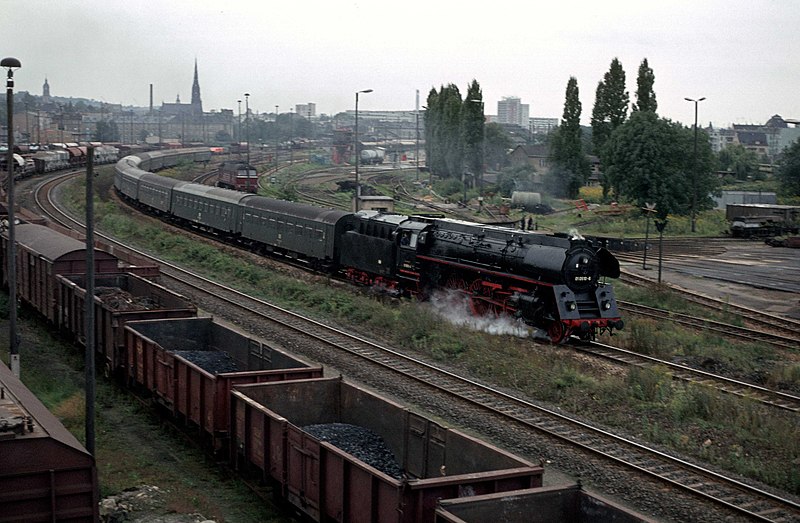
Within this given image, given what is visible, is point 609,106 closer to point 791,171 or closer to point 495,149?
point 791,171

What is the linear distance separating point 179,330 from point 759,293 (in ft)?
82.3

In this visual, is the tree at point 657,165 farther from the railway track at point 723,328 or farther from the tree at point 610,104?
the railway track at point 723,328

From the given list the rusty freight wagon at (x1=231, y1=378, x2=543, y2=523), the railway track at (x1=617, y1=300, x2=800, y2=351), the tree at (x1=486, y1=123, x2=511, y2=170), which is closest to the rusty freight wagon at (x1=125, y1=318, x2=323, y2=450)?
the rusty freight wagon at (x1=231, y1=378, x2=543, y2=523)

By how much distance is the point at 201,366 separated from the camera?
16.9 metres

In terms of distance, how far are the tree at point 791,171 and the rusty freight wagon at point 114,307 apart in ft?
225

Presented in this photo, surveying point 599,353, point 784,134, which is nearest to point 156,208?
point 599,353

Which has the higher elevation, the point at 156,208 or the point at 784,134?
the point at 784,134

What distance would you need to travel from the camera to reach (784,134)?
163375mm

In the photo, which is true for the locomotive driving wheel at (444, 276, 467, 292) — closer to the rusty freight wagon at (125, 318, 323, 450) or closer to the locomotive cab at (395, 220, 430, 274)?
the locomotive cab at (395, 220, 430, 274)

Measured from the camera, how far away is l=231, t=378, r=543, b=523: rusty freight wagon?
9953 millimetres

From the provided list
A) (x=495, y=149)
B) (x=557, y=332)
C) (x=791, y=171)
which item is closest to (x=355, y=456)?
(x=557, y=332)

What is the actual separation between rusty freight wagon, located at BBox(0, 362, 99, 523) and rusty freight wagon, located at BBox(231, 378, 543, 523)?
2.75m

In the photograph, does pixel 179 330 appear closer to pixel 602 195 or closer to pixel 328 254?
pixel 328 254

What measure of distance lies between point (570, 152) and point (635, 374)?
54545mm
